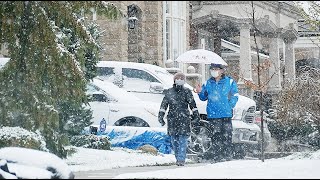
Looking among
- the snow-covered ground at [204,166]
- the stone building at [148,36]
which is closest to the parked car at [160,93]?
the snow-covered ground at [204,166]

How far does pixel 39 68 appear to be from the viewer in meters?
9.91

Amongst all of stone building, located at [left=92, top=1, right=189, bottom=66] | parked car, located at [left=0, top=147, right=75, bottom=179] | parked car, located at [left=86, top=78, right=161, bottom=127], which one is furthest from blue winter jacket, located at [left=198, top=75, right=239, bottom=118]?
parked car, located at [left=0, top=147, right=75, bottom=179]

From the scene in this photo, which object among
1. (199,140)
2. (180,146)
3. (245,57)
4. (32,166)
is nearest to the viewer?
(32,166)

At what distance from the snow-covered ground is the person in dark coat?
0.56 meters

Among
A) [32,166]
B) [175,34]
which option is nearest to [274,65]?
[175,34]

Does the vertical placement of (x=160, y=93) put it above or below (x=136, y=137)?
above

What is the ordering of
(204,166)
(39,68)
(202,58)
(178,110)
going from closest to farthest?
(204,166), (39,68), (178,110), (202,58)

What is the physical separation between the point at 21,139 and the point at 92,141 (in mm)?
4335

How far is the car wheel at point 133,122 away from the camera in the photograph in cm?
1460

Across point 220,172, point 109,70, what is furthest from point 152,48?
point 220,172

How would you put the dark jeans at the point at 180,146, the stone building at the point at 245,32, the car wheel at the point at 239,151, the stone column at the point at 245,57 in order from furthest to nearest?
the stone column at the point at 245,57 → the stone building at the point at 245,32 → the car wheel at the point at 239,151 → the dark jeans at the point at 180,146

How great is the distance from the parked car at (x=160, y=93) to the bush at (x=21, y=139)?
198 inches

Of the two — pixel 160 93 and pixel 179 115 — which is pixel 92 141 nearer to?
pixel 160 93

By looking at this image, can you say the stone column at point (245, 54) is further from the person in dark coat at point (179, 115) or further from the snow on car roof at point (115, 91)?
the person in dark coat at point (179, 115)
